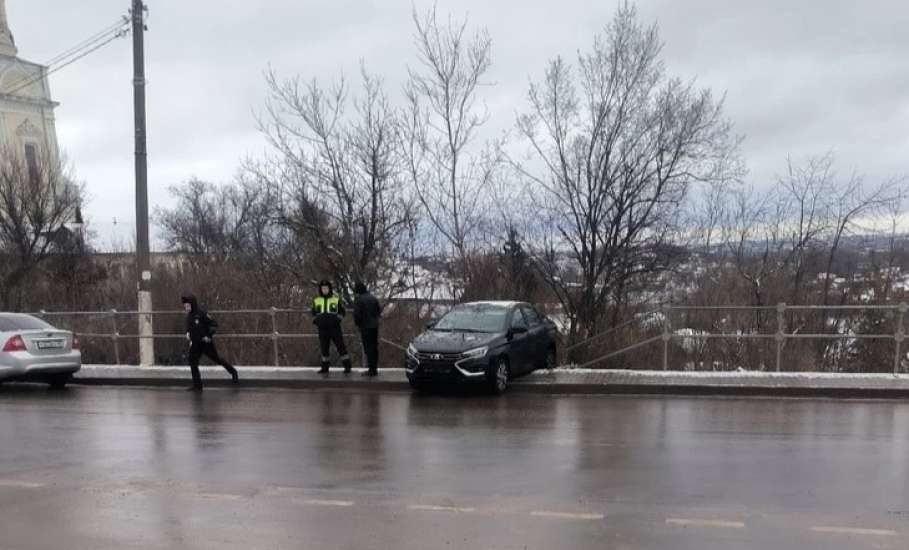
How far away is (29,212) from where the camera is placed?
2808cm

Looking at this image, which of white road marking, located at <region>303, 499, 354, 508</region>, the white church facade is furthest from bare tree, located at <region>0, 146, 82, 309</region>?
white road marking, located at <region>303, 499, 354, 508</region>

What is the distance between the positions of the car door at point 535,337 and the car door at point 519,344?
6 cm

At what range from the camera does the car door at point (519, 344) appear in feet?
44.0

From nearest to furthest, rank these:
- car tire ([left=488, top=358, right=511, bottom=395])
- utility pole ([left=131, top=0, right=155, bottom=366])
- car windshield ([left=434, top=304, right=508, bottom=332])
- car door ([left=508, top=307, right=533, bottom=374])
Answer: car tire ([left=488, top=358, right=511, bottom=395]) < car door ([left=508, top=307, right=533, bottom=374]) < car windshield ([left=434, top=304, right=508, bottom=332]) < utility pole ([left=131, top=0, right=155, bottom=366])

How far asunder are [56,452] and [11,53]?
52982 millimetres

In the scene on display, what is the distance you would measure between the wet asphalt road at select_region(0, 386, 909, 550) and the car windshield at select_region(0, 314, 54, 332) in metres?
3.48

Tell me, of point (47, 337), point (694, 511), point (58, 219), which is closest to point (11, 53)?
point (58, 219)

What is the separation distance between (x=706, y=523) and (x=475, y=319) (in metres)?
8.45

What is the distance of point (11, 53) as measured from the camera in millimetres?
51562

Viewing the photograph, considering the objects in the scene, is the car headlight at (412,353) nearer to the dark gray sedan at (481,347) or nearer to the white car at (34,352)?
the dark gray sedan at (481,347)

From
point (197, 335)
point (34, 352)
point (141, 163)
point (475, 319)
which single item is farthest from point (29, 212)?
point (475, 319)

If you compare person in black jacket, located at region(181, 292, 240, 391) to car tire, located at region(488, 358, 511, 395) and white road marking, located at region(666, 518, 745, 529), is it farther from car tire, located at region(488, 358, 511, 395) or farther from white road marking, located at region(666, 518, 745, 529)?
white road marking, located at region(666, 518, 745, 529)

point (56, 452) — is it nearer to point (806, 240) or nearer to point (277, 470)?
point (277, 470)

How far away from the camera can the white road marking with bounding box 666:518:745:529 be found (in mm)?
5570
